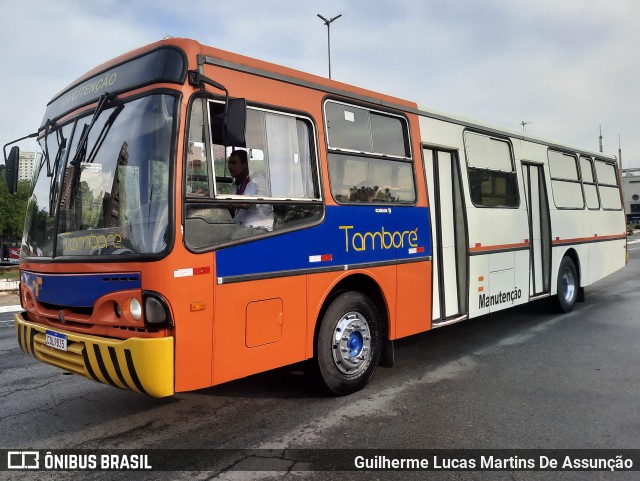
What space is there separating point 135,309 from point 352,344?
221 cm

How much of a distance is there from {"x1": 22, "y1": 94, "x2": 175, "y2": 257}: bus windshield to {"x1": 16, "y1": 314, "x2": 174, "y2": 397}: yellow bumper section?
633mm

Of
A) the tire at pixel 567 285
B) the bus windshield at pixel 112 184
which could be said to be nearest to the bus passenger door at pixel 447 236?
the tire at pixel 567 285

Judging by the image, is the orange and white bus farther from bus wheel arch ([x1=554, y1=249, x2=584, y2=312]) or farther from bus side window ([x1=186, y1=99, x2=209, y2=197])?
bus wheel arch ([x1=554, y1=249, x2=584, y2=312])

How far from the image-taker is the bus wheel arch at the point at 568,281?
28.7 ft

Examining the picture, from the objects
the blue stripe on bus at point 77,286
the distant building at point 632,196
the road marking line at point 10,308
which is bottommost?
the road marking line at point 10,308

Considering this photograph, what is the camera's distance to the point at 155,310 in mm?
3443

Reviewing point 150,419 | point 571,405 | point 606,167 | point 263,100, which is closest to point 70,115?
point 263,100

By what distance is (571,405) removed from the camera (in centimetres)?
450

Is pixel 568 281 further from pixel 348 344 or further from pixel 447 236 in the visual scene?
pixel 348 344

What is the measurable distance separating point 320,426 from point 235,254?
1545 mm

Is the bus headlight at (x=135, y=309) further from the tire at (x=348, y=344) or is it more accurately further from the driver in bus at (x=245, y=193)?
the tire at (x=348, y=344)

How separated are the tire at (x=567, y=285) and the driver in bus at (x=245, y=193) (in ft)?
21.1

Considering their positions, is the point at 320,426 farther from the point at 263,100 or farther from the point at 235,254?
the point at 263,100

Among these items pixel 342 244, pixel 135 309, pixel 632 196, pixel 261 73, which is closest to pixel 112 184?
pixel 135 309
